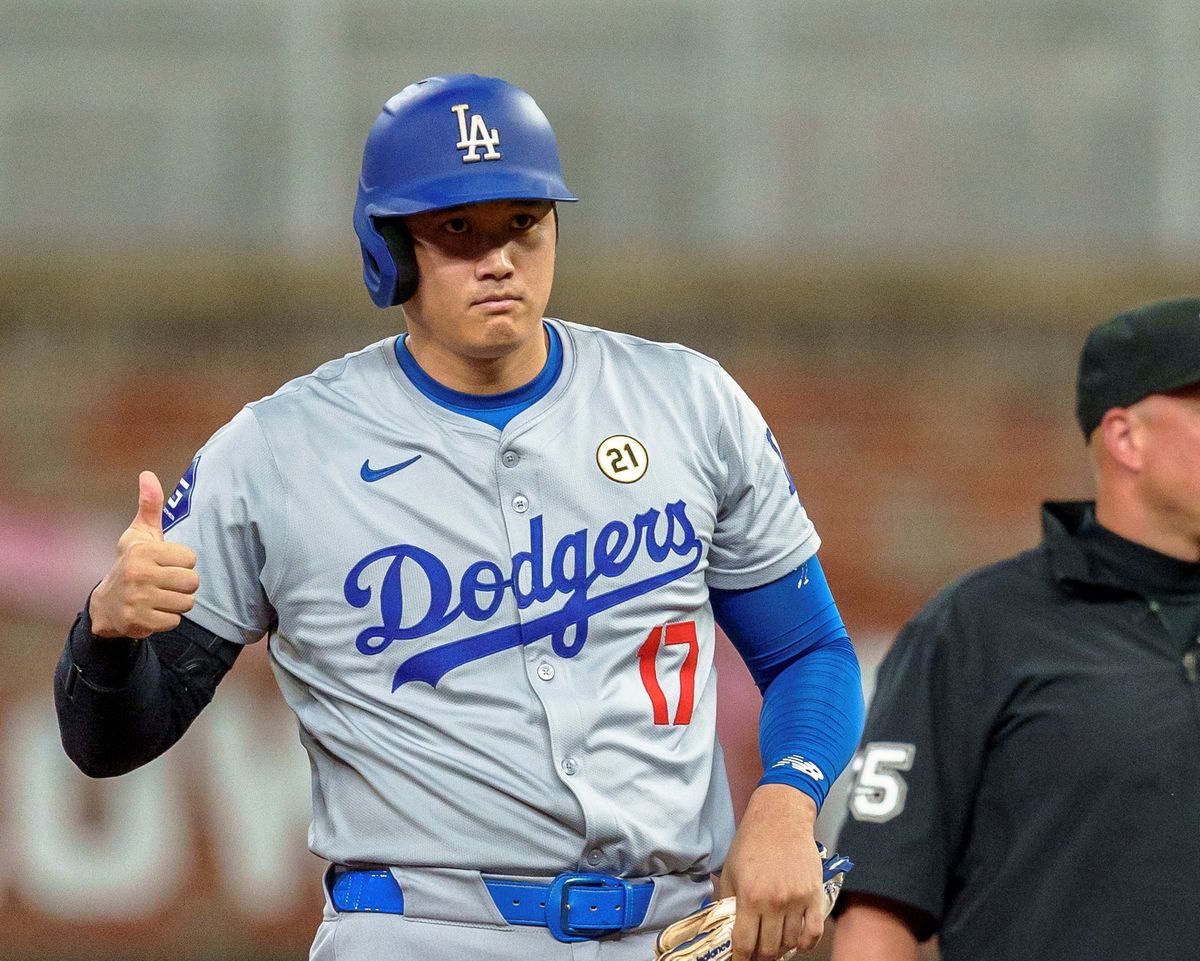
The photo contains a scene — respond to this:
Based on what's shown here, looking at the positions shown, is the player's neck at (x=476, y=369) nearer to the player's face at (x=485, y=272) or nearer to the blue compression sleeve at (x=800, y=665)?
the player's face at (x=485, y=272)

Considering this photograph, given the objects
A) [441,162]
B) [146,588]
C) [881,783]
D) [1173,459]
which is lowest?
[881,783]

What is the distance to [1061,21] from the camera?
7.43 m

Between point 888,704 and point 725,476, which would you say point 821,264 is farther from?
point 725,476

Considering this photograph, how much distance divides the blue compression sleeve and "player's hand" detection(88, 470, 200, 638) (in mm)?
834

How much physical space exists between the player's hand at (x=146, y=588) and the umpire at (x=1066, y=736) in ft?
4.79

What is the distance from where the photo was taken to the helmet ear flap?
9.53ft

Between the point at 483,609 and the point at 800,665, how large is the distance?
50cm

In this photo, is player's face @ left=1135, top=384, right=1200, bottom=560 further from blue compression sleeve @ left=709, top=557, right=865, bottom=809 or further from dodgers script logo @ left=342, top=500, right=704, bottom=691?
dodgers script logo @ left=342, top=500, right=704, bottom=691

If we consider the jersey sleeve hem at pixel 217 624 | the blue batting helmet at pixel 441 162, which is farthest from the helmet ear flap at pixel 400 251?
the jersey sleeve hem at pixel 217 624

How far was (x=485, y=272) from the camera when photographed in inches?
111

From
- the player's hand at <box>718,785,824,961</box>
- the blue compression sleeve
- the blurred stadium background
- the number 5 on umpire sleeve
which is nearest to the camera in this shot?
the player's hand at <box>718,785,824,961</box>

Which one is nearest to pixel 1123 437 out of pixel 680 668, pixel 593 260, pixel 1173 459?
pixel 1173 459

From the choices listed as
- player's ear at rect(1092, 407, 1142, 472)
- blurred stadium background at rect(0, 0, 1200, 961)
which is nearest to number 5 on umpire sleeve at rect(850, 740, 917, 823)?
player's ear at rect(1092, 407, 1142, 472)

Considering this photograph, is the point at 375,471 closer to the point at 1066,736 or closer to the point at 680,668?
the point at 680,668
